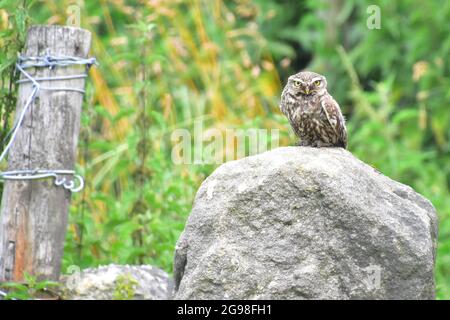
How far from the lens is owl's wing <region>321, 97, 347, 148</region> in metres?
5.06

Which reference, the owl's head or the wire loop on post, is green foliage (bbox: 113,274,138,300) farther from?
the owl's head

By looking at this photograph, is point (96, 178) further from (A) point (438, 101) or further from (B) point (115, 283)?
(A) point (438, 101)

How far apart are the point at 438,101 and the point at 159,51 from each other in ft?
12.7

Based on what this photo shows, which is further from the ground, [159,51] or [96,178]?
[159,51]

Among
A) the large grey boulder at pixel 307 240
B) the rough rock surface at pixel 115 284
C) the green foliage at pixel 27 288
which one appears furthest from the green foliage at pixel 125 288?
the large grey boulder at pixel 307 240

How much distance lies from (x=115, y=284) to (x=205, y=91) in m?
3.79

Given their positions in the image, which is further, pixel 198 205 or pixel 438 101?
pixel 438 101

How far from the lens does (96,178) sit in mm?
7617

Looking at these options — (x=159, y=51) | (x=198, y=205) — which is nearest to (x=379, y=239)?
(x=198, y=205)

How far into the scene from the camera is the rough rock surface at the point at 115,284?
5.36 m

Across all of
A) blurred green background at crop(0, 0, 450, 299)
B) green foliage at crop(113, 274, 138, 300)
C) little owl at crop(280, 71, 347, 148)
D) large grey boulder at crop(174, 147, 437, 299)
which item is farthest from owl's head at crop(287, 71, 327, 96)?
green foliage at crop(113, 274, 138, 300)

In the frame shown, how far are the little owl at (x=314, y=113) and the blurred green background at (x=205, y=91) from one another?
112 centimetres

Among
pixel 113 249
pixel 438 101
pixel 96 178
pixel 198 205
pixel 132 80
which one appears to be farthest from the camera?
pixel 438 101

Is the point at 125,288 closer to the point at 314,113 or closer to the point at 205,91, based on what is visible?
the point at 314,113
